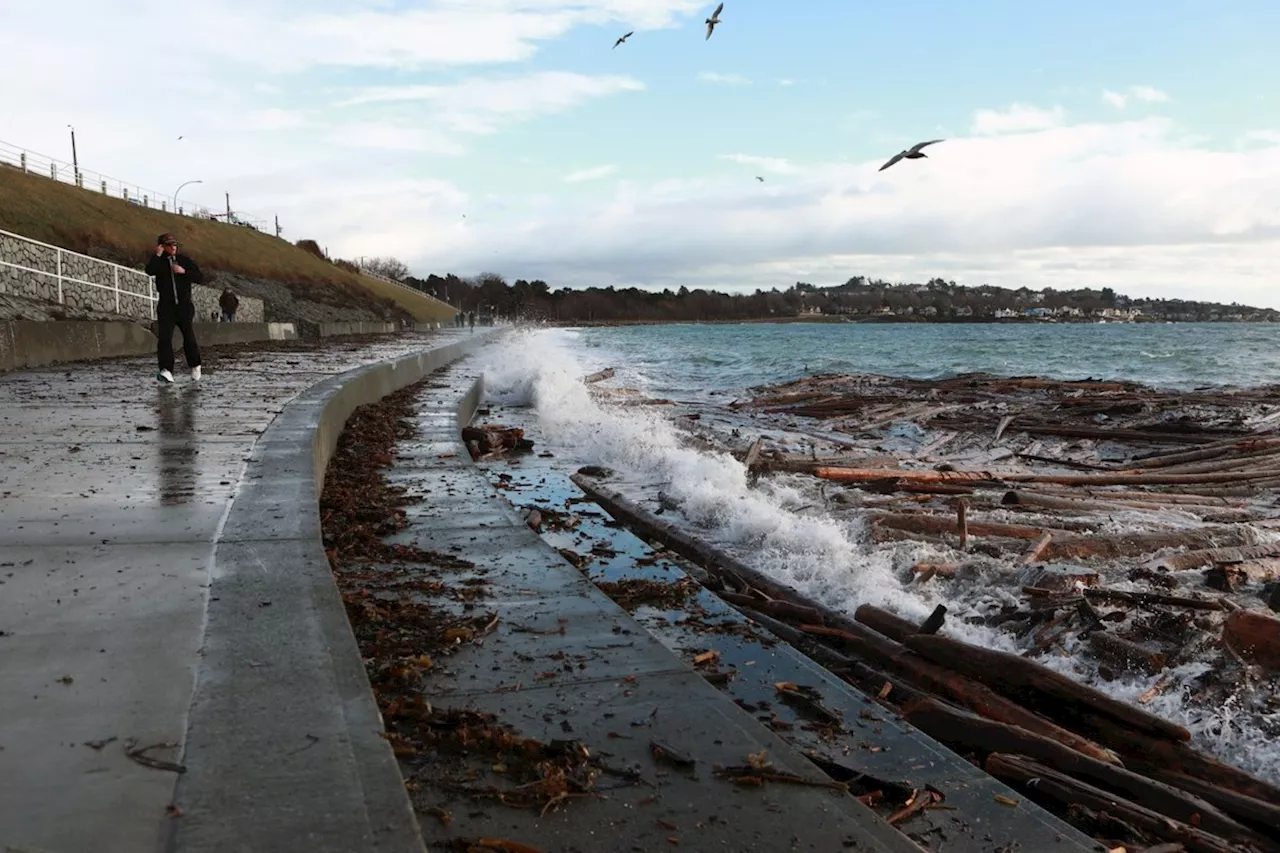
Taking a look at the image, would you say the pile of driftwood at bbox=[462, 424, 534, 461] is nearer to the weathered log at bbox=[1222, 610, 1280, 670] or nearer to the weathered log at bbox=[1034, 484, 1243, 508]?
the weathered log at bbox=[1034, 484, 1243, 508]

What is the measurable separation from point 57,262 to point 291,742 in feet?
82.8

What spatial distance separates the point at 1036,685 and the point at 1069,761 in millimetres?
663

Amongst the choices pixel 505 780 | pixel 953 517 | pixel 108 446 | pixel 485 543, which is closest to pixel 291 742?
pixel 505 780

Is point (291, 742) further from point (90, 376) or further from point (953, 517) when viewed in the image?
point (90, 376)

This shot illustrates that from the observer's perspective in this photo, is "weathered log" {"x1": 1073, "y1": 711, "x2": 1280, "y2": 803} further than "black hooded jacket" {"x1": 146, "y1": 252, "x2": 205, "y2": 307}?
No

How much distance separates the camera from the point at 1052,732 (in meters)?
3.65

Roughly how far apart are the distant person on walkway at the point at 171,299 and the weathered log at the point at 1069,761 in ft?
33.5

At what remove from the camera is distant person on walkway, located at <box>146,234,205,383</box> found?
1132cm

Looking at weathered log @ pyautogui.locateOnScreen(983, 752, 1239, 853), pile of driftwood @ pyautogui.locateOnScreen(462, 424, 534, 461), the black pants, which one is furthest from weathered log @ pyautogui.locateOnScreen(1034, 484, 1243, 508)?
the black pants

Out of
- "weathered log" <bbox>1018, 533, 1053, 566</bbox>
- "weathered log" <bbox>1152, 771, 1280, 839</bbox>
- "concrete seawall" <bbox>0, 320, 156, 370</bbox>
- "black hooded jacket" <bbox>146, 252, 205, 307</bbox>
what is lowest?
"weathered log" <bbox>1152, 771, 1280, 839</bbox>

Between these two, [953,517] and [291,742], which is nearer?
[291,742]

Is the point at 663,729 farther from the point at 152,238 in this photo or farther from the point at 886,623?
the point at 152,238

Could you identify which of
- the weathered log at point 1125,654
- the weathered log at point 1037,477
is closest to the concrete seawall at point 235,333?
the weathered log at point 1037,477

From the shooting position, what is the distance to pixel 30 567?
11.9ft
